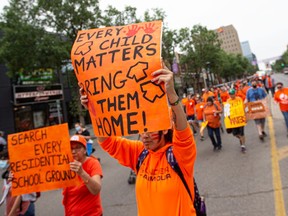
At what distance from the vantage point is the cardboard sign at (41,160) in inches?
113

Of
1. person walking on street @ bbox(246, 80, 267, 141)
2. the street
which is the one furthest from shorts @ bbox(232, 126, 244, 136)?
person walking on street @ bbox(246, 80, 267, 141)

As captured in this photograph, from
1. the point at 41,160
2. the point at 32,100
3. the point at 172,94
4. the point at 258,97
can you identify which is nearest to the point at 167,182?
the point at 172,94

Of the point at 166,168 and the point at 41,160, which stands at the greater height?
the point at 41,160

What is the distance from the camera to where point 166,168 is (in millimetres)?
2154

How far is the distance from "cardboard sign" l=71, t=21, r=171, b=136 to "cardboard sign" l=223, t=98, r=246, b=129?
637cm

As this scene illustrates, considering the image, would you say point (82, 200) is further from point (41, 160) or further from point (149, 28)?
point (149, 28)

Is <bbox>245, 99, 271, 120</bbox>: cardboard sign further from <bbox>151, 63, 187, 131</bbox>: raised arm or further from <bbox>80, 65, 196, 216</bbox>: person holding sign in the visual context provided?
<bbox>151, 63, 187, 131</bbox>: raised arm

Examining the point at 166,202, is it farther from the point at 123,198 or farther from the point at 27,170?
the point at 123,198

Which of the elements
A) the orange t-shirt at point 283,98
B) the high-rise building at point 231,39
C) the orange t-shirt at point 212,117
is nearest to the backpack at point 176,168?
the orange t-shirt at point 212,117

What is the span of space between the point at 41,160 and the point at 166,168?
159cm

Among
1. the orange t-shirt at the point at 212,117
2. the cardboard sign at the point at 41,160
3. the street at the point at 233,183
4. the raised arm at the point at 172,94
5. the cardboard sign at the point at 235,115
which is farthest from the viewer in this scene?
the orange t-shirt at the point at 212,117

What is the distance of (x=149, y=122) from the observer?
1.98 m

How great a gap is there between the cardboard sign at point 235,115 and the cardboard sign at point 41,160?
602cm

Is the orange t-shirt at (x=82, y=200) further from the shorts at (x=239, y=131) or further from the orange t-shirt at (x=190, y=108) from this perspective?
the orange t-shirt at (x=190, y=108)
